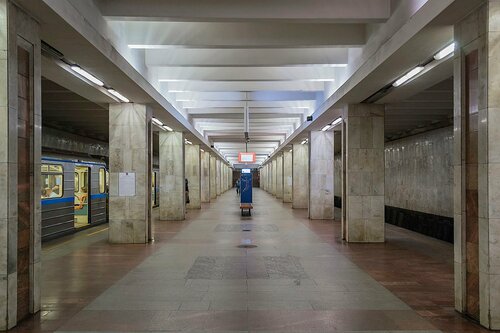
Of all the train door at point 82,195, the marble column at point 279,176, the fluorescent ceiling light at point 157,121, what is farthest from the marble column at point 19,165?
the marble column at point 279,176

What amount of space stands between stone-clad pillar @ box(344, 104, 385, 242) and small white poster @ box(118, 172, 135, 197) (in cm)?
635

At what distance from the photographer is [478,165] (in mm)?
5488

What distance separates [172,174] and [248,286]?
12.3 metres

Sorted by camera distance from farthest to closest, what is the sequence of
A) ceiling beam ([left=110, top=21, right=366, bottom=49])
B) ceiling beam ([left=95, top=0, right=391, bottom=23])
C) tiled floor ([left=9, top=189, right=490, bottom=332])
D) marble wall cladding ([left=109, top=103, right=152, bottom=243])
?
1. marble wall cladding ([left=109, top=103, right=152, bottom=243])
2. ceiling beam ([left=110, top=21, right=366, bottom=49])
3. ceiling beam ([left=95, top=0, right=391, bottom=23])
4. tiled floor ([left=9, top=189, right=490, bottom=332])

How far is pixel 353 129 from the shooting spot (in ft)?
40.3

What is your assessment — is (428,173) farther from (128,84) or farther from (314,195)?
(128,84)

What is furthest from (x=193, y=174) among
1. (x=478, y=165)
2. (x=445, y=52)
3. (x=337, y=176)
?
(x=478, y=165)

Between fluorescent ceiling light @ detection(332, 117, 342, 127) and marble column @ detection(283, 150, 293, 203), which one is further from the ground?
fluorescent ceiling light @ detection(332, 117, 342, 127)

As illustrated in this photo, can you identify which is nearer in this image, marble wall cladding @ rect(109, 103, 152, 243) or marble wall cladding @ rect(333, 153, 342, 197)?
marble wall cladding @ rect(109, 103, 152, 243)

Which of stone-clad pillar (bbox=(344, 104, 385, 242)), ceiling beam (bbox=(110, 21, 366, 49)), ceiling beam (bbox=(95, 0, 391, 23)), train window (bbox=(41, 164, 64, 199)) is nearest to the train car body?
train window (bbox=(41, 164, 64, 199))

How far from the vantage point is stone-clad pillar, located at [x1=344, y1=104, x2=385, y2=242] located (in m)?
12.3

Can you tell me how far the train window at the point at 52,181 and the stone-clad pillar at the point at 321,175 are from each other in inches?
420

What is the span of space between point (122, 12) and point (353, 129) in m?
7.33

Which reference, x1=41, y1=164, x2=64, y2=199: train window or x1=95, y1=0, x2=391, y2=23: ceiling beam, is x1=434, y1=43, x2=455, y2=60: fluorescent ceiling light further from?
x1=41, y1=164, x2=64, y2=199: train window
